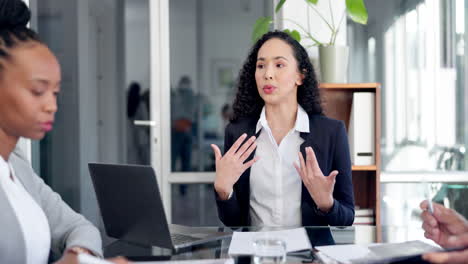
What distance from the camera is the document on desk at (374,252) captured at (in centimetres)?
104

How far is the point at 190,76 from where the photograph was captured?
4.15 meters

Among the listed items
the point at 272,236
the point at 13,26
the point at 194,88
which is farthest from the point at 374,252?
the point at 194,88

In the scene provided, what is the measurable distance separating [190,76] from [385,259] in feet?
10.8

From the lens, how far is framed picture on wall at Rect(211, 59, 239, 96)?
3.91m

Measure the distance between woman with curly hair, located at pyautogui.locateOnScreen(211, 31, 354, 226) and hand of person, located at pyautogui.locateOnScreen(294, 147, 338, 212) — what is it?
4.5 inches

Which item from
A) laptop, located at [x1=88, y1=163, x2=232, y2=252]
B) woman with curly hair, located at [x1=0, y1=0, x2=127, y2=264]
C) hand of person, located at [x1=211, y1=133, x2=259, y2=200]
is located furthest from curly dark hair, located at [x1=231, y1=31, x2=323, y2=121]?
woman with curly hair, located at [x1=0, y1=0, x2=127, y2=264]

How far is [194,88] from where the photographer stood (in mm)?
3996

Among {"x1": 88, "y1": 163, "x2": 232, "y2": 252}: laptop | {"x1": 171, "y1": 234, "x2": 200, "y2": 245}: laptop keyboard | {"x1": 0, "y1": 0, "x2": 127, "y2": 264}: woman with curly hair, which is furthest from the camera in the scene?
{"x1": 171, "y1": 234, "x2": 200, "y2": 245}: laptop keyboard

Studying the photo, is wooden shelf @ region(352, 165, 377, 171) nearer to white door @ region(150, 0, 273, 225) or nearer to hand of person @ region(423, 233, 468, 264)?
white door @ region(150, 0, 273, 225)

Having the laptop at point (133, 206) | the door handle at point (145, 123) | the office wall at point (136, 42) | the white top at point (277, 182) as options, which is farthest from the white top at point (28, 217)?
the office wall at point (136, 42)

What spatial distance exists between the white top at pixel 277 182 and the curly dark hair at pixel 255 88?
7.6 inches

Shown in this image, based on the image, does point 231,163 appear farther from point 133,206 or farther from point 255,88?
point 255,88

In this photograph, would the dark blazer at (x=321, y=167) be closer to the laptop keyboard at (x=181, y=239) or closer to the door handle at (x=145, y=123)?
the laptop keyboard at (x=181, y=239)

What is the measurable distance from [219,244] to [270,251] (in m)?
Result: 0.30
